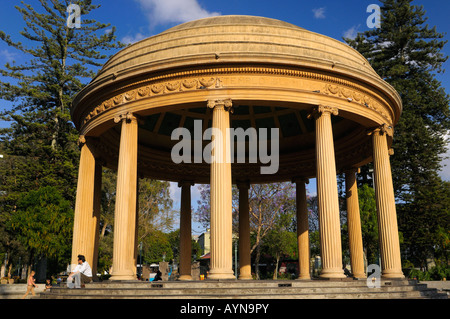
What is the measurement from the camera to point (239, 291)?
1836cm

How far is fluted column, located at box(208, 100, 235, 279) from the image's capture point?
20.5 meters

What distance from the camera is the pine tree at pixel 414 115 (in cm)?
5531

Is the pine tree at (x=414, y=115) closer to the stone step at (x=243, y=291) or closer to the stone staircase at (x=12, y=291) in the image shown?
the stone step at (x=243, y=291)

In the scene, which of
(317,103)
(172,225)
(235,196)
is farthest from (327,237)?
(172,225)

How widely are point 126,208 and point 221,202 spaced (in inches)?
239

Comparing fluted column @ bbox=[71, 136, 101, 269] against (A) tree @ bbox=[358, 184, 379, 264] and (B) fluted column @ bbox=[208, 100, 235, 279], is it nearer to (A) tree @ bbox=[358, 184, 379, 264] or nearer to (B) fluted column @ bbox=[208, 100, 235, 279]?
(B) fluted column @ bbox=[208, 100, 235, 279]

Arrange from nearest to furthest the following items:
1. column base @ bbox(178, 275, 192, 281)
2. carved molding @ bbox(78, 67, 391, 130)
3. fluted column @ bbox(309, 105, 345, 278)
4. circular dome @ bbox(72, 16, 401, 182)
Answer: fluted column @ bbox(309, 105, 345, 278), circular dome @ bbox(72, 16, 401, 182), carved molding @ bbox(78, 67, 391, 130), column base @ bbox(178, 275, 192, 281)

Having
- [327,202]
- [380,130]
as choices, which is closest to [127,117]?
[327,202]

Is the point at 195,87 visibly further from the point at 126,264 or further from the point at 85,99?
the point at 126,264

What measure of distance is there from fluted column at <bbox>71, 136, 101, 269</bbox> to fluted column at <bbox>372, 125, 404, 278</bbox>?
63.9 ft

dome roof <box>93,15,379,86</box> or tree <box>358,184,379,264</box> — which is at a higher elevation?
dome roof <box>93,15,379,86</box>

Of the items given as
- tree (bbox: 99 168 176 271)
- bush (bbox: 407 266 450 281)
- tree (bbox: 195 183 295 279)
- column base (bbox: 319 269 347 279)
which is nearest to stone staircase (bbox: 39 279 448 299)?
column base (bbox: 319 269 347 279)

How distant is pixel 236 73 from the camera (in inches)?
917

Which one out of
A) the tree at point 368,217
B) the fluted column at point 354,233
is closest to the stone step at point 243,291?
the fluted column at point 354,233
